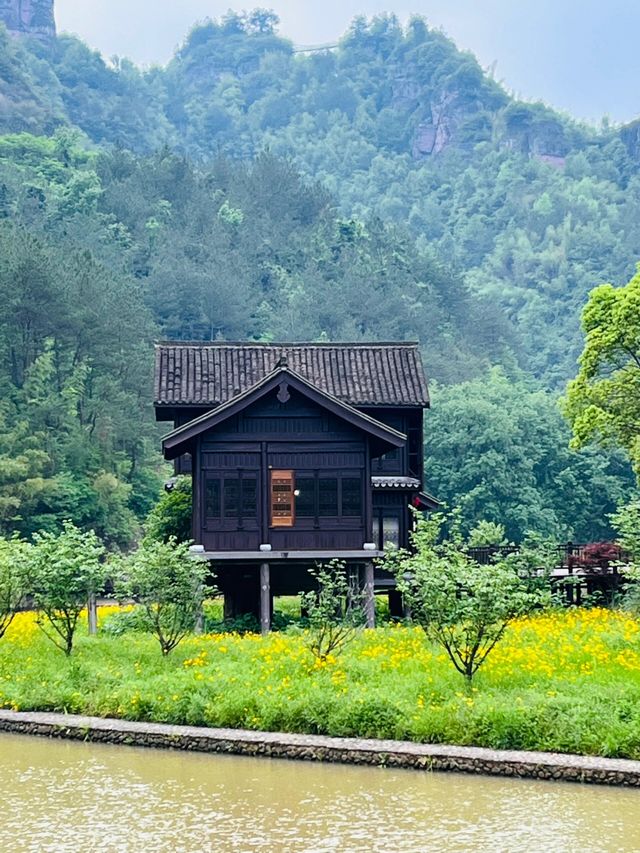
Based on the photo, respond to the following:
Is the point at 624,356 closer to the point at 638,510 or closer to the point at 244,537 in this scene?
the point at 638,510

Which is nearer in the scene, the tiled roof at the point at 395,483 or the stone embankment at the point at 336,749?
the stone embankment at the point at 336,749

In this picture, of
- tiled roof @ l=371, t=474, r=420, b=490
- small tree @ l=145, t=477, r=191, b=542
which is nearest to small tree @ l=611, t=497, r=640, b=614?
tiled roof @ l=371, t=474, r=420, b=490

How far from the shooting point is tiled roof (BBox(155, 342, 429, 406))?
38281 mm

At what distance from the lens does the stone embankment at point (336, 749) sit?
19.0 metres

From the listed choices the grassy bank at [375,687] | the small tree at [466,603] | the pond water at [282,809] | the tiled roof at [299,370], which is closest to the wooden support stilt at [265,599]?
the grassy bank at [375,687]

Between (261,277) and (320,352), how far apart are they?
287 ft

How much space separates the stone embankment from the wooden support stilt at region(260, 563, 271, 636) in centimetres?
1043

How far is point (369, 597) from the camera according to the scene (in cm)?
3447

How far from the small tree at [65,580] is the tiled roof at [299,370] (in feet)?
28.9

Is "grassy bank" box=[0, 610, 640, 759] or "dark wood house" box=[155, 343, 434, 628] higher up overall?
"dark wood house" box=[155, 343, 434, 628]

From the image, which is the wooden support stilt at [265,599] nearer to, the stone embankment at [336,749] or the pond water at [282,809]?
the stone embankment at [336,749]

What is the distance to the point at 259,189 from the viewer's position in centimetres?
14075

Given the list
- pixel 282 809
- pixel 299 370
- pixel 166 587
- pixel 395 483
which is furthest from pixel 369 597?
pixel 282 809

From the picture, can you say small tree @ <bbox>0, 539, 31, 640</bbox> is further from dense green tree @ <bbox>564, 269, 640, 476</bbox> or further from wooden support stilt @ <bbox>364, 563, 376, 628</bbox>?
dense green tree @ <bbox>564, 269, 640, 476</bbox>
